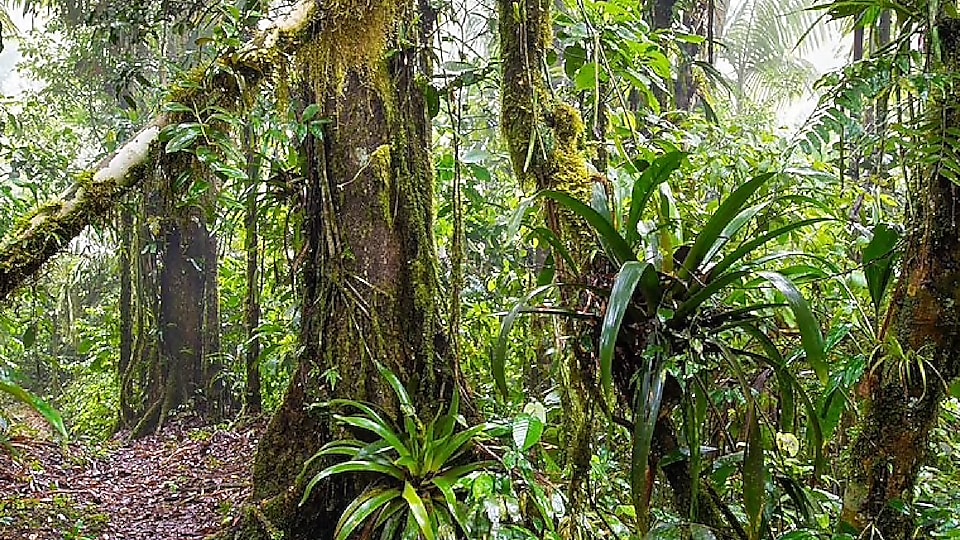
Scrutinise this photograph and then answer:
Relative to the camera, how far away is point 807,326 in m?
1.43

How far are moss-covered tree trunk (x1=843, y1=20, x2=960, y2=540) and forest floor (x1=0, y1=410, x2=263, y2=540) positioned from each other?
282 centimetres

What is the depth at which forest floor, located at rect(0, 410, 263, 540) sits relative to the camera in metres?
3.62

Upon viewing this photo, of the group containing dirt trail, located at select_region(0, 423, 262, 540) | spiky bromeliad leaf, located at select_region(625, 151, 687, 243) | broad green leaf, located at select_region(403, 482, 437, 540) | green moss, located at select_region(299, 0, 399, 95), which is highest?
green moss, located at select_region(299, 0, 399, 95)

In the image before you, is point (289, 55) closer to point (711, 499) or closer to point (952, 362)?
point (711, 499)

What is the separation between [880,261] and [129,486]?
14.1 ft

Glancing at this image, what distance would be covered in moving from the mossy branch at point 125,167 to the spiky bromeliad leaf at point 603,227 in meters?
1.52

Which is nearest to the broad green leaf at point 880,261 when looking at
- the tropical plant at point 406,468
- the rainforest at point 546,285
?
the rainforest at point 546,285

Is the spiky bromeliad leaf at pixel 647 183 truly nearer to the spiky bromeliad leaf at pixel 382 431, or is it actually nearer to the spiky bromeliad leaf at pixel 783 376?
the spiky bromeliad leaf at pixel 783 376

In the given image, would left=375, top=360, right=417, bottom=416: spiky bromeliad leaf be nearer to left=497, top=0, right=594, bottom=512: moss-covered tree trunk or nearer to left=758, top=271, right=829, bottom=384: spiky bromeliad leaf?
left=497, top=0, right=594, bottom=512: moss-covered tree trunk

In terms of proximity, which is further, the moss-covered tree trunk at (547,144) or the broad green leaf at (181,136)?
the broad green leaf at (181,136)

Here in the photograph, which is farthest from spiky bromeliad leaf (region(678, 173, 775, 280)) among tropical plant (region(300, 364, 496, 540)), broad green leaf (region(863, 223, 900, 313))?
tropical plant (region(300, 364, 496, 540))

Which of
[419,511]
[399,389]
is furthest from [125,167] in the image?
[419,511]

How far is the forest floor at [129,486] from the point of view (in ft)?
11.9

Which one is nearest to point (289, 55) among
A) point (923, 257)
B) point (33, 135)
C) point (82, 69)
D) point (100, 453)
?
point (923, 257)
